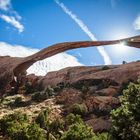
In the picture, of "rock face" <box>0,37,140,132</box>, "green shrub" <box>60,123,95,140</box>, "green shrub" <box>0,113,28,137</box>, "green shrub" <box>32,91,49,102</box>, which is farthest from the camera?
"green shrub" <box>32,91,49,102</box>

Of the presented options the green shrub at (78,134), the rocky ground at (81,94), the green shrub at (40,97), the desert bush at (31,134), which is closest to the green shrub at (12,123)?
the desert bush at (31,134)

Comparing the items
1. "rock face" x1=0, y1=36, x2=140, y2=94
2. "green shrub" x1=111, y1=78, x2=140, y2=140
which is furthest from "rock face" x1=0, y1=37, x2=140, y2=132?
"green shrub" x1=111, y1=78, x2=140, y2=140

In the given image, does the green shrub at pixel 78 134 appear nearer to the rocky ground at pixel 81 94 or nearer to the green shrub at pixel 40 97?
the rocky ground at pixel 81 94

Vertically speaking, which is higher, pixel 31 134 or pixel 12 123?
pixel 12 123

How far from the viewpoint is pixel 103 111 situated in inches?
2345

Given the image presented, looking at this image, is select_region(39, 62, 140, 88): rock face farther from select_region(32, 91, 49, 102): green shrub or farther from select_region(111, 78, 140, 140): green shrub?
select_region(111, 78, 140, 140): green shrub

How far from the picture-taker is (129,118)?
24.6 metres

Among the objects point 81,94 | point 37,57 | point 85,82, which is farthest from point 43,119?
point 85,82

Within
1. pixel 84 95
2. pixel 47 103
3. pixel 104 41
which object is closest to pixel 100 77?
pixel 84 95

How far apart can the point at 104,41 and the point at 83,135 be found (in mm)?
15031

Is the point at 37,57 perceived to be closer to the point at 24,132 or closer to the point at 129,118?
the point at 24,132

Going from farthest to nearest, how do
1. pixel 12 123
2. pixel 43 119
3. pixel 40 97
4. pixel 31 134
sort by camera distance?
pixel 40 97
pixel 43 119
pixel 12 123
pixel 31 134

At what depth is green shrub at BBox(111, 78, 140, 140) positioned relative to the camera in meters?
24.3

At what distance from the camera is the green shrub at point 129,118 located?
79.6ft
